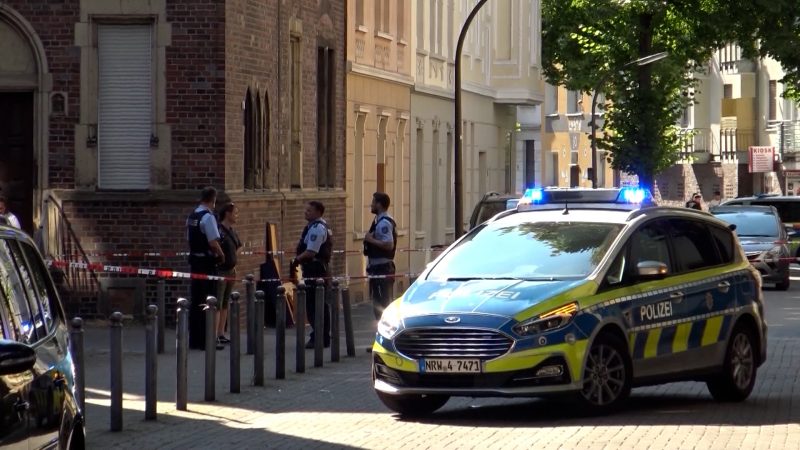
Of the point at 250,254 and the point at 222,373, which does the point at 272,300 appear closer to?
the point at 250,254

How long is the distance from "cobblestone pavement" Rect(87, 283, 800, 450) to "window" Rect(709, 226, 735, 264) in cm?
122

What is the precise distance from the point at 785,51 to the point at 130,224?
29.4 metres

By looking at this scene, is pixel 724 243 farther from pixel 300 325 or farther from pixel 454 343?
pixel 300 325

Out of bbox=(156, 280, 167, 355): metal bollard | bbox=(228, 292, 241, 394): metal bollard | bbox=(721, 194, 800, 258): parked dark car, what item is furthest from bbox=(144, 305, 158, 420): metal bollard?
bbox=(721, 194, 800, 258): parked dark car

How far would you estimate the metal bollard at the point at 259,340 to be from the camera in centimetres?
1733

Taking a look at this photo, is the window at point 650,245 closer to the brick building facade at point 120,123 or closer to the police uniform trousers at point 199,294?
the police uniform trousers at point 199,294

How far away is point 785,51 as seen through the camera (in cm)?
5166

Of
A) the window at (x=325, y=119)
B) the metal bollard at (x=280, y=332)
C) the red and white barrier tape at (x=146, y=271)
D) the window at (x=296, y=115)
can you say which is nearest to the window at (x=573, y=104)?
the window at (x=325, y=119)

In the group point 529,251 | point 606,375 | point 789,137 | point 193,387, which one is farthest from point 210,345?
point 789,137

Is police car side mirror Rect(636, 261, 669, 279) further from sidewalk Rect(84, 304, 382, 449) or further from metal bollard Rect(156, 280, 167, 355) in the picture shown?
metal bollard Rect(156, 280, 167, 355)

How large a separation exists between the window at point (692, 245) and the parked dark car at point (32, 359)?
8062 mm

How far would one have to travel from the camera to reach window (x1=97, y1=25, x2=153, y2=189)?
85.9 feet

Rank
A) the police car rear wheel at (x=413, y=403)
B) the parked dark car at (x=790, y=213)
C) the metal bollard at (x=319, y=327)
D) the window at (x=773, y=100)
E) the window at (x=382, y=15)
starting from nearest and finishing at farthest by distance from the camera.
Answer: the police car rear wheel at (x=413, y=403), the metal bollard at (x=319, y=327), the window at (x=382, y=15), the parked dark car at (x=790, y=213), the window at (x=773, y=100)

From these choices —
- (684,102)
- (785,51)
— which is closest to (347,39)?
(785,51)
